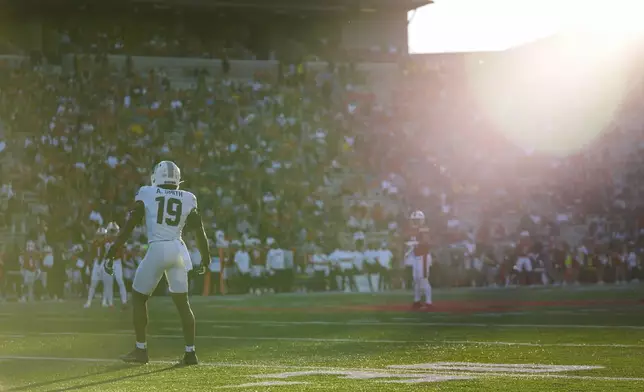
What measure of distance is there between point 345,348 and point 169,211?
2.97 meters

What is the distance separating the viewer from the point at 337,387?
10.5m

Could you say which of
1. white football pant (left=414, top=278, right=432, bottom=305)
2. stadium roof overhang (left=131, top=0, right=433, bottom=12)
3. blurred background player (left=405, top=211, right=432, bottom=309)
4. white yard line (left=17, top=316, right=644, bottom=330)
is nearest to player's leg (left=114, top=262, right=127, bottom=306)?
white yard line (left=17, top=316, right=644, bottom=330)

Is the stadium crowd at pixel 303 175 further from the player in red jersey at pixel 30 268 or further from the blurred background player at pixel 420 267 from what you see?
the blurred background player at pixel 420 267

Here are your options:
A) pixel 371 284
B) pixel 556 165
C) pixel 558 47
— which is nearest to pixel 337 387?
pixel 371 284

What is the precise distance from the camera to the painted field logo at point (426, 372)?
36.5 feet

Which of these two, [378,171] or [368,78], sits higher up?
[368,78]

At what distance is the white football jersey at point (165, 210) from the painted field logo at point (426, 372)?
7.01 feet

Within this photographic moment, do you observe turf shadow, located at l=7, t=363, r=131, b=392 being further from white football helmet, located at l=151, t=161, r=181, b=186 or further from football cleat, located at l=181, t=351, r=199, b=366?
white football helmet, located at l=151, t=161, r=181, b=186

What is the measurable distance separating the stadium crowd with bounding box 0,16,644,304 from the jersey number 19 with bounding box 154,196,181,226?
20.5m

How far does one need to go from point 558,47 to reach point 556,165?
6511mm

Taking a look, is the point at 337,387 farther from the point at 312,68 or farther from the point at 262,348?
the point at 312,68

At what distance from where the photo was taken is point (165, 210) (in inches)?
515

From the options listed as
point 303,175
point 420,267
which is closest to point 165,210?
point 420,267

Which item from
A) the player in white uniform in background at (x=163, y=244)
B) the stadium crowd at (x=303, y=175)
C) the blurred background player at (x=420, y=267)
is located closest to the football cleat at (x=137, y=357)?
the player in white uniform in background at (x=163, y=244)
